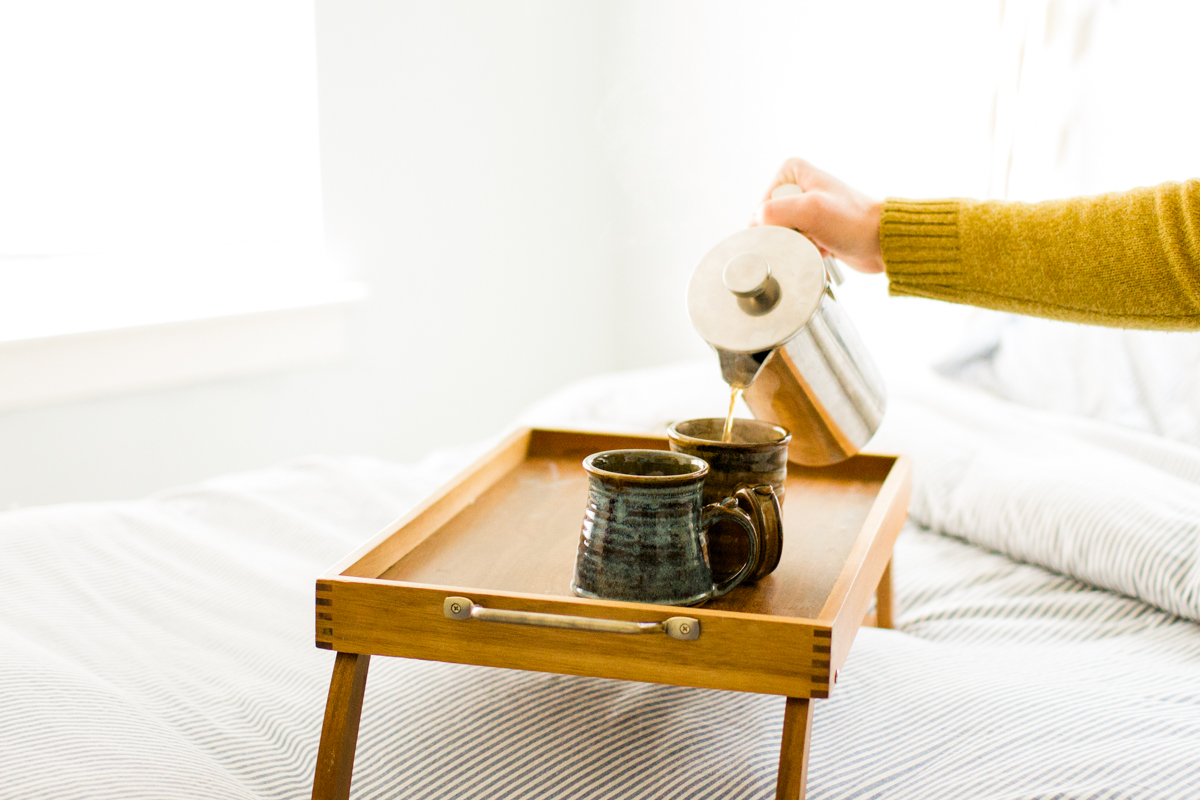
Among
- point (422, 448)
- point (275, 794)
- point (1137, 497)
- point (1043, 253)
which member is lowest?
point (422, 448)

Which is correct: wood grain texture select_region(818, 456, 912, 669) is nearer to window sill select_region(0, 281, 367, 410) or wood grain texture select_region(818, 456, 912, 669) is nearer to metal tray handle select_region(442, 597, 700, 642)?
metal tray handle select_region(442, 597, 700, 642)

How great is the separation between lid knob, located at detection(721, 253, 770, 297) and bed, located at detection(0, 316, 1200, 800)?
0.32m

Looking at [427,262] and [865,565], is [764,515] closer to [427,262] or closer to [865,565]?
[865,565]

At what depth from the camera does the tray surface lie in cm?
69

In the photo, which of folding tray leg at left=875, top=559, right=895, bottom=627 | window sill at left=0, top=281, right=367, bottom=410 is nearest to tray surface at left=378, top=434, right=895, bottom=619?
folding tray leg at left=875, top=559, right=895, bottom=627

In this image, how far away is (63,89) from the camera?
157 centimetres

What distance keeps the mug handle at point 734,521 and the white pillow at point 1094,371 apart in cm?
88

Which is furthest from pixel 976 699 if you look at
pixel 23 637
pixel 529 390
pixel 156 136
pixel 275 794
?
pixel 529 390

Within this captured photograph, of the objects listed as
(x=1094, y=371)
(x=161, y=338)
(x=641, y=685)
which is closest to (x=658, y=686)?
(x=641, y=685)

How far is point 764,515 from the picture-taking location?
0.67m

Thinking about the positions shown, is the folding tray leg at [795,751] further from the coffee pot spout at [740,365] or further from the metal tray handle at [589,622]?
the coffee pot spout at [740,365]

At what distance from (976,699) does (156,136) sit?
1534mm

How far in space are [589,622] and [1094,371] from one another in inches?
42.8

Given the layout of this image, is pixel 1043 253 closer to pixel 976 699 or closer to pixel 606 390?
pixel 976 699
